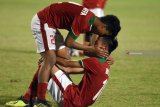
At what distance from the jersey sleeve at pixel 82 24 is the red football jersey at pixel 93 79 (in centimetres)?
43

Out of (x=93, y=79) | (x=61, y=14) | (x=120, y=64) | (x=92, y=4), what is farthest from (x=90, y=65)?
(x=92, y=4)

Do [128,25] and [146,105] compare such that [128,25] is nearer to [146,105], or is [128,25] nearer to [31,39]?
[31,39]

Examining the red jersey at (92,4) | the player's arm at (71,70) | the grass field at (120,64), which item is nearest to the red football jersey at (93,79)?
the player's arm at (71,70)

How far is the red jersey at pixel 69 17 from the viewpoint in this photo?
28.1ft

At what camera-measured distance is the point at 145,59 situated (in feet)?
48.6

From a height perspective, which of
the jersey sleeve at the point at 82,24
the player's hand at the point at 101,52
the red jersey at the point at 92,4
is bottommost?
the red jersey at the point at 92,4

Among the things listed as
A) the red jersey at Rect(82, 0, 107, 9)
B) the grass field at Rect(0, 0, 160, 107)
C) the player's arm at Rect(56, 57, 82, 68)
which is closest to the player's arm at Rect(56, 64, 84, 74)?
the player's arm at Rect(56, 57, 82, 68)

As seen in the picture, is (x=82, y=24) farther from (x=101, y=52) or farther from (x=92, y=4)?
(x=92, y=4)

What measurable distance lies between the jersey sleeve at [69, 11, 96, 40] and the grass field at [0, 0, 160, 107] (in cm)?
154

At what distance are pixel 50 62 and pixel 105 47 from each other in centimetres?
83

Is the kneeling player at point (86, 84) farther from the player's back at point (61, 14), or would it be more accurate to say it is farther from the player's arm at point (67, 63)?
the player's back at point (61, 14)

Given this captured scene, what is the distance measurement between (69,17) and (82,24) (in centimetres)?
33

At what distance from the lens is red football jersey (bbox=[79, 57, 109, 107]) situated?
8.41 meters

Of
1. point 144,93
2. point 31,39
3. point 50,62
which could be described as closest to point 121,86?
point 144,93
